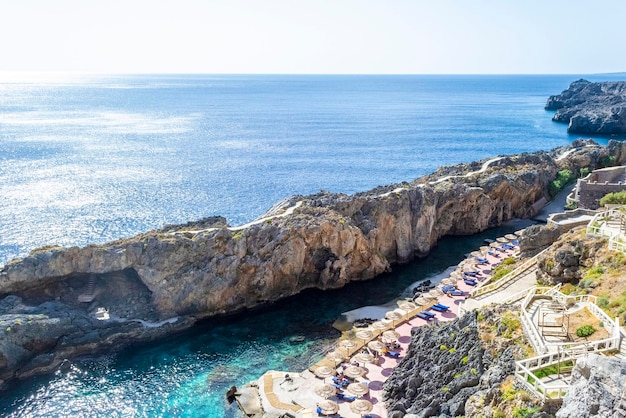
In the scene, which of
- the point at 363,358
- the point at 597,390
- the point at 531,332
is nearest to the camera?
the point at 597,390

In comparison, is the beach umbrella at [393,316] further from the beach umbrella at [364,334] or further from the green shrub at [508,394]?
the green shrub at [508,394]

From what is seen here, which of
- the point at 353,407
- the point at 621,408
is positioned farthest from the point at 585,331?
the point at 353,407

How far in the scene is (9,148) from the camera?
382 feet

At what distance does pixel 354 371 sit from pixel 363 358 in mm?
2234

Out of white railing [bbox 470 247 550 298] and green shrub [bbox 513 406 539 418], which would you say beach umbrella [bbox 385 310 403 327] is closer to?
white railing [bbox 470 247 550 298]

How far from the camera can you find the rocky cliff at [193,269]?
130ft

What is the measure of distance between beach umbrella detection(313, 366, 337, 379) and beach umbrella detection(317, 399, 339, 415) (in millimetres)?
2943

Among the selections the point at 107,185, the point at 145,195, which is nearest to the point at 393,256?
the point at 145,195

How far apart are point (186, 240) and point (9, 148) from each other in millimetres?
93919

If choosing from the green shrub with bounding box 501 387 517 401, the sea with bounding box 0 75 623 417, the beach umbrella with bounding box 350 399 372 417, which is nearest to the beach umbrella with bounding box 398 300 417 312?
the sea with bounding box 0 75 623 417

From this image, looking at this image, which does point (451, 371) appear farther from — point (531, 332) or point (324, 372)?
point (324, 372)

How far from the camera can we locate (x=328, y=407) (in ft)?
98.4

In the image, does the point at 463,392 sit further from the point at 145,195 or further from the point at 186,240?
the point at 145,195

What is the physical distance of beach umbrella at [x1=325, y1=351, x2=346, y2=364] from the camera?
116 feet
